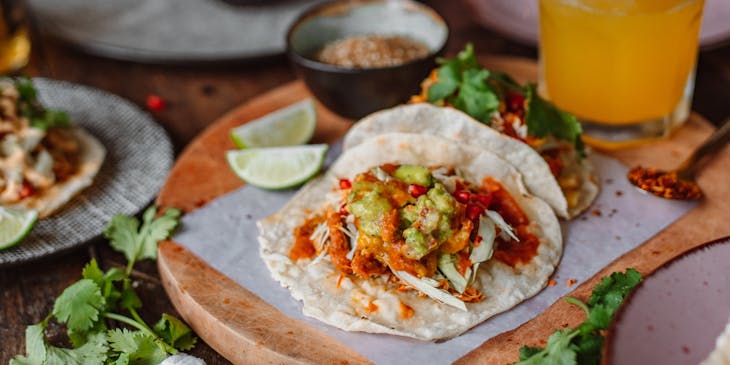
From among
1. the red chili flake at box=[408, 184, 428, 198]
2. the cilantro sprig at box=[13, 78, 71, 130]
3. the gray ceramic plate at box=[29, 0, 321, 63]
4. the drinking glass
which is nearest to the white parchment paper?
the red chili flake at box=[408, 184, 428, 198]

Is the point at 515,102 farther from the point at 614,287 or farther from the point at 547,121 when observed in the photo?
the point at 614,287

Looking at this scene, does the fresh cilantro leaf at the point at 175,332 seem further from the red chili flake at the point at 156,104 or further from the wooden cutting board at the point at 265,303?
the red chili flake at the point at 156,104

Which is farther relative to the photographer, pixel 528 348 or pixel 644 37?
pixel 644 37

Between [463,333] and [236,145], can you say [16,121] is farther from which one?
[463,333]

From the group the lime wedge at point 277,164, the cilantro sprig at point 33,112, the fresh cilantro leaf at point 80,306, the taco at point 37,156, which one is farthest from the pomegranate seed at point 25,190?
the lime wedge at point 277,164

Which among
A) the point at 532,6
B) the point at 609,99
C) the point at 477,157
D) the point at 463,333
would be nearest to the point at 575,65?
the point at 609,99

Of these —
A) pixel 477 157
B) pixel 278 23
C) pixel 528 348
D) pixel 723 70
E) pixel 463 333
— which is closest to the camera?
pixel 528 348

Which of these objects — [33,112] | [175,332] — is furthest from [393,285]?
[33,112]

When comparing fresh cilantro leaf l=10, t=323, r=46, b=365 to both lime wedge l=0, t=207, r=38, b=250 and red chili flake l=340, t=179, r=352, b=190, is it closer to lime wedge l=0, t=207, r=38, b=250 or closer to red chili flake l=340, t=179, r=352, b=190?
lime wedge l=0, t=207, r=38, b=250
